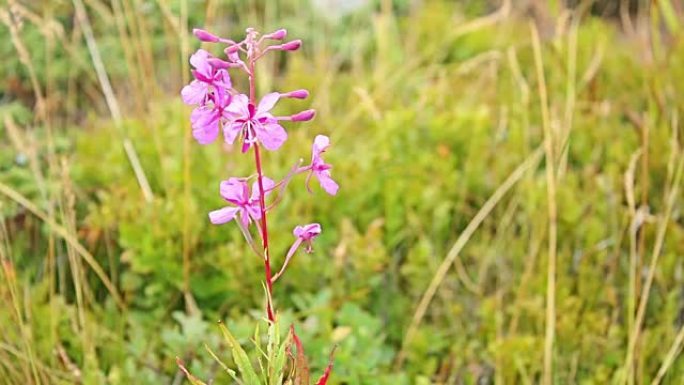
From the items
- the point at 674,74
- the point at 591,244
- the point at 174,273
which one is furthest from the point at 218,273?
the point at 674,74

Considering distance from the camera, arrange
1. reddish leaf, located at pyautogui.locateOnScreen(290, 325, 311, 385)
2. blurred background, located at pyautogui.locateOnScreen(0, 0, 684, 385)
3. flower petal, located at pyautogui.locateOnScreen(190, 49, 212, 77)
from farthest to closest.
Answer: blurred background, located at pyautogui.locateOnScreen(0, 0, 684, 385)
reddish leaf, located at pyautogui.locateOnScreen(290, 325, 311, 385)
flower petal, located at pyautogui.locateOnScreen(190, 49, 212, 77)

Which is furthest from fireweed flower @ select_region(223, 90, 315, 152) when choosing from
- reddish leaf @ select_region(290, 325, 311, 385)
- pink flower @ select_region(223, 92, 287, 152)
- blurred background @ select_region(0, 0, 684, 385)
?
blurred background @ select_region(0, 0, 684, 385)

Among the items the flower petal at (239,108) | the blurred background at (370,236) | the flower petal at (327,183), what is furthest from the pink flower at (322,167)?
the blurred background at (370,236)

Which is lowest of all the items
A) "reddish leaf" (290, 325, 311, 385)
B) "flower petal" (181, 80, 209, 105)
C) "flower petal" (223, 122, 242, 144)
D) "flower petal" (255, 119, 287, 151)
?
"reddish leaf" (290, 325, 311, 385)

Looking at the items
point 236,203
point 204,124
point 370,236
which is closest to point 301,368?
point 236,203

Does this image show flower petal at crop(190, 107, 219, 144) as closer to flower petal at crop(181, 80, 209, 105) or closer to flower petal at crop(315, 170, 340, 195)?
flower petal at crop(181, 80, 209, 105)

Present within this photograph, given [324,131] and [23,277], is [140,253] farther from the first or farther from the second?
[324,131]
